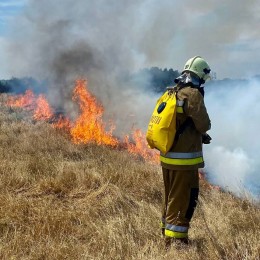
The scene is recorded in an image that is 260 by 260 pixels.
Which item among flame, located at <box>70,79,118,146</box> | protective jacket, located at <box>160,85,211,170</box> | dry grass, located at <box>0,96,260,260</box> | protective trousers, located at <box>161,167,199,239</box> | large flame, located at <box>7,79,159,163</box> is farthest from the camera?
flame, located at <box>70,79,118,146</box>

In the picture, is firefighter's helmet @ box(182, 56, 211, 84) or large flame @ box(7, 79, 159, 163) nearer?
firefighter's helmet @ box(182, 56, 211, 84)

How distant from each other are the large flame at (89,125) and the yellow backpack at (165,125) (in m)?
5.50

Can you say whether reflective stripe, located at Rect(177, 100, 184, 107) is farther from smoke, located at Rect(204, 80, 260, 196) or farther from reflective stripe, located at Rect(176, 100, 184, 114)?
smoke, located at Rect(204, 80, 260, 196)

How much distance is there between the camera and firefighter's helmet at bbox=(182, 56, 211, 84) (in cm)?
380

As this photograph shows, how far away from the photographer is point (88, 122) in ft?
42.3

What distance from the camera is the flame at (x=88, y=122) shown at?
11398 millimetres

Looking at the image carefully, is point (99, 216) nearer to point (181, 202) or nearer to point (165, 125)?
point (181, 202)

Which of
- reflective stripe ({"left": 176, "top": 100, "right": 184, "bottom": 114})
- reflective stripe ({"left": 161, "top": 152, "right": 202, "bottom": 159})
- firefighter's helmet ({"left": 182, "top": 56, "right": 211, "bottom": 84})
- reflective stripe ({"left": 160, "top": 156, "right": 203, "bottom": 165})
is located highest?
firefighter's helmet ({"left": 182, "top": 56, "right": 211, "bottom": 84})

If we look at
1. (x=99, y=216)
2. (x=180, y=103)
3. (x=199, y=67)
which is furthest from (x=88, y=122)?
(x=180, y=103)

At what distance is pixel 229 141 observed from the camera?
56.8ft

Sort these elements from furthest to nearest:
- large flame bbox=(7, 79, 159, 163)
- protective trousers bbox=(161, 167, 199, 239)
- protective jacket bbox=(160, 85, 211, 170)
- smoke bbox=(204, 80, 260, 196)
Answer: smoke bbox=(204, 80, 260, 196) → large flame bbox=(7, 79, 159, 163) → protective trousers bbox=(161, 167, 199, 239) → protective jacket bbox=(160, 85, 211, 170)

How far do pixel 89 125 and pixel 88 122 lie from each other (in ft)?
1.22

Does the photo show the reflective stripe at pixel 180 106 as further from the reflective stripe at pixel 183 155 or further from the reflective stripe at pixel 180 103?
the reflective stripe at pixel 183 155

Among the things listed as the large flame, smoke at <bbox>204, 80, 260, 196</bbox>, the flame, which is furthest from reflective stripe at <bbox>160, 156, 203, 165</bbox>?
smoke at <bbox>204, 80, 260, 196</bbox>
